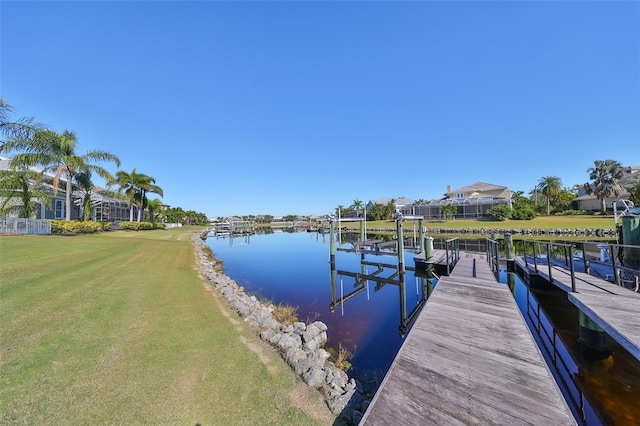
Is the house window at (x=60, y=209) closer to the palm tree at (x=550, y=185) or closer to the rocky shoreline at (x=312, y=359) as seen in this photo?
the rocky shoreline at (x=312, y=359)

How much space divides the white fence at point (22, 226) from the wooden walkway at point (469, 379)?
22.8 metres

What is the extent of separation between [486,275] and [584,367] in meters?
3.13

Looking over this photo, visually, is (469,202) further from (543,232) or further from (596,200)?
(596,200)

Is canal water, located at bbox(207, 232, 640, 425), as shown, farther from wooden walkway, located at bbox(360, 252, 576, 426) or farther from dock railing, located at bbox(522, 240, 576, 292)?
wooden walkway, located at bbox(360, 252, 576, 426)

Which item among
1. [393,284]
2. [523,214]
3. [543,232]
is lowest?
[393,284]

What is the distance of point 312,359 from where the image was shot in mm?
4434

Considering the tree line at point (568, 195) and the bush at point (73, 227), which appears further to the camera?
the tree line at point (568, 195)

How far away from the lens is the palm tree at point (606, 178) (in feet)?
117

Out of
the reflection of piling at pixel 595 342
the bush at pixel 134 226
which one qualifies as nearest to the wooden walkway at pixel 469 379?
the reflection of piling at pixel 595 342

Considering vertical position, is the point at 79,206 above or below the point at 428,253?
above

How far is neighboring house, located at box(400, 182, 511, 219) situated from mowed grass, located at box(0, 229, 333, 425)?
31617 mm

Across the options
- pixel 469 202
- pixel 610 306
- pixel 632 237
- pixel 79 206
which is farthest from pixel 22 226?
pixel 469 202

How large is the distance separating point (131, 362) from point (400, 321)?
680 centimetres

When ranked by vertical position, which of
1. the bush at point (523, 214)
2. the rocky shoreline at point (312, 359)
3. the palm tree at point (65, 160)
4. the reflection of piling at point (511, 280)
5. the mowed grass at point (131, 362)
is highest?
the palm tree at point (65, 160)
